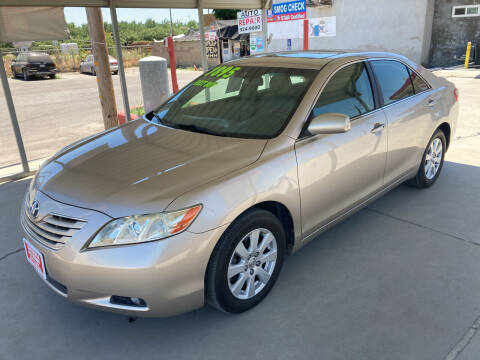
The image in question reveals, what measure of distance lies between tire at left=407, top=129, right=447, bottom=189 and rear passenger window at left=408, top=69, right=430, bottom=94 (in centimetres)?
55

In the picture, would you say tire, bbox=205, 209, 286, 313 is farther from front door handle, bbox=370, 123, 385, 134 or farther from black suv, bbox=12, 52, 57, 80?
black suv, bbox=12, 52, 57, 80

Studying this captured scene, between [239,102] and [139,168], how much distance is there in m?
1.16

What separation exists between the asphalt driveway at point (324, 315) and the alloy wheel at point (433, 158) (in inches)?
37.5

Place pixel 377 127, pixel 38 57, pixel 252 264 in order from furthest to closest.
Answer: pixel 38 57, pixel 377 127, pixel 252 264

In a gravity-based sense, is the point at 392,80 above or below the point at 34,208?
above

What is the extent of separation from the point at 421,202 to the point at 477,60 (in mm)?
16112

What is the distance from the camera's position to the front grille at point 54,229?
7.76 feet

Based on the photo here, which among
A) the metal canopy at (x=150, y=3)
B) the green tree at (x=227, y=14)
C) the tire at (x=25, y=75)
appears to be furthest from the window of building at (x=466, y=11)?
the green tree at (x=227, y=14)

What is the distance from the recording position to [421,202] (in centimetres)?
445

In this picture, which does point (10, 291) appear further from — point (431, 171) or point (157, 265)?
point (431, 171)

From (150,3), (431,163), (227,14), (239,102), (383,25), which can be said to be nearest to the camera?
(239,102)

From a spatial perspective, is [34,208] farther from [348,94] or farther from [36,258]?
[348,94]

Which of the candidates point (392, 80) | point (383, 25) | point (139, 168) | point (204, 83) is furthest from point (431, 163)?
point (383, 25)

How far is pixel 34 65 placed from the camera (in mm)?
24328
